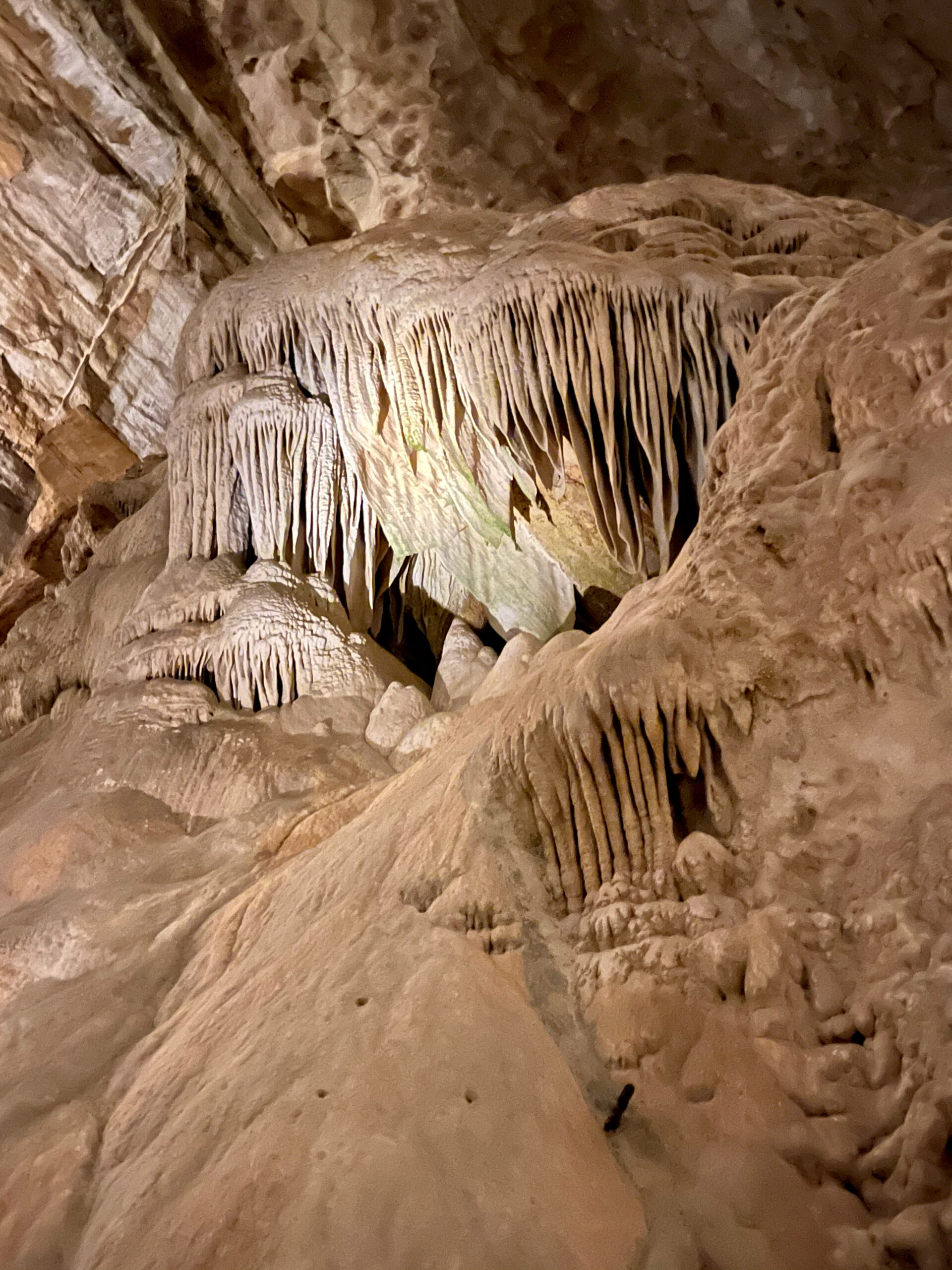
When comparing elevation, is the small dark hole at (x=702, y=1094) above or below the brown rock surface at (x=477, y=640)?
below

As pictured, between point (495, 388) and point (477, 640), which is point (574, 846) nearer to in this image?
point (495, 388)

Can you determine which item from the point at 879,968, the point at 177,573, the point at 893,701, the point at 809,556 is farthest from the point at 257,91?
the point at 879,968

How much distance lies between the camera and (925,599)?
233 centimetres

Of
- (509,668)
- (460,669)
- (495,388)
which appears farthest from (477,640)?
(495,388)

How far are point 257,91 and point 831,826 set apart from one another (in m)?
7.94

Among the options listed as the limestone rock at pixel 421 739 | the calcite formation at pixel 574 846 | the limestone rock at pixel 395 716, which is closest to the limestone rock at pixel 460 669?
the calcite formation at pixel 574 846

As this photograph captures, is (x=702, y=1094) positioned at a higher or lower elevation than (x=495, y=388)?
lower

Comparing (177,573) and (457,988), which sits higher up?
(177,573)

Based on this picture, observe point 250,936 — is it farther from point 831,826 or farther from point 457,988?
point 831,826

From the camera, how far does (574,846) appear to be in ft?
8.75

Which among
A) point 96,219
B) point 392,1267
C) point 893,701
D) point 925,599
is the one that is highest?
point 96,219

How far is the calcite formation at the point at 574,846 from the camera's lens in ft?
6.03

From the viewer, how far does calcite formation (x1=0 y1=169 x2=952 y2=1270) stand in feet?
6.03

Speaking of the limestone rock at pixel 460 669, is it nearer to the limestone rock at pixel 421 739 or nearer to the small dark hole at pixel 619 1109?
the limestone rock at pixel 421 739
